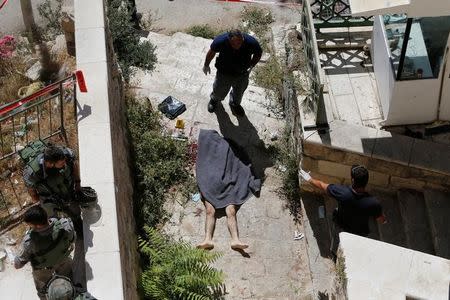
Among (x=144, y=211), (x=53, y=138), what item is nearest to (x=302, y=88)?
(x=144, y=211)

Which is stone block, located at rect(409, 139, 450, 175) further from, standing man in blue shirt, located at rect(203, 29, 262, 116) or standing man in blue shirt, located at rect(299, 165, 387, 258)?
standing man in blue shirt, located at rect(203, 29, 262, 116)

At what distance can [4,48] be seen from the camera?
10203 mm

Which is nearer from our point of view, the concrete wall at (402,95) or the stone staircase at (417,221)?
the stone staircase at (417,221)

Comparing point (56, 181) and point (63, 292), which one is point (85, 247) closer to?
point (56, 181)

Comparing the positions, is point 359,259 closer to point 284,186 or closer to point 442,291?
point 442,291

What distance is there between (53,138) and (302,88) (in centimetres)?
339

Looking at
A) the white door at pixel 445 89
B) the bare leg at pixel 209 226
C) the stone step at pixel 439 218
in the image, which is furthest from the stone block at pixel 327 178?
the white door at pixel 445 89

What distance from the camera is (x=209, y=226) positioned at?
8266 mm

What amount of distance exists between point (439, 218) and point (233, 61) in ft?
11.1

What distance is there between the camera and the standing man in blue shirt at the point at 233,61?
8469mm

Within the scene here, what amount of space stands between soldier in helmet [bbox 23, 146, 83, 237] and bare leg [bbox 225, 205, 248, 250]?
2.19 m

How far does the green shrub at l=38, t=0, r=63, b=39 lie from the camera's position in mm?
10789

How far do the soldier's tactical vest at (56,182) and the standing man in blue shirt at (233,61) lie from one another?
3.00m

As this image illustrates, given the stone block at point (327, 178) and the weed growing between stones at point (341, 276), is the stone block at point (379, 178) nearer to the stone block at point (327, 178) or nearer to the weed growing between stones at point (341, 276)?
the stone block at point (327, 178)
